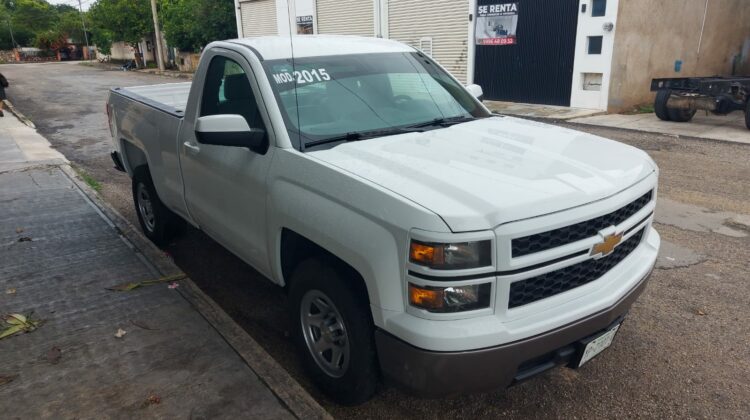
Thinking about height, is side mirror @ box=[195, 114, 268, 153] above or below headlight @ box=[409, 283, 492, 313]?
above

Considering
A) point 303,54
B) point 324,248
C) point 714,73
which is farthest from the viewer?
point 714,73

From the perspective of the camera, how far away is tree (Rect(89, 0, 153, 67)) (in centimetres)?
4334

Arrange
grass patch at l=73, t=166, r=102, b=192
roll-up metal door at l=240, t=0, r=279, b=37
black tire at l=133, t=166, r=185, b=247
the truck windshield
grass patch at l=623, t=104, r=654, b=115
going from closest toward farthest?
the truck windshield < black tire at l=133, t=166, r=185, b=247 < grass patch at l=73, t=166, r=102, b=192 < grass patch at l=623, t=104, r=654, b=115 < roll-up metal door at l=240, t=0, r=279, b=37

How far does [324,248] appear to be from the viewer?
281 cm

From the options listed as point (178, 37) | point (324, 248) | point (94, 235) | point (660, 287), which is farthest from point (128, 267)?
point (178, 37)

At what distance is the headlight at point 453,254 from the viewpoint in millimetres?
2287

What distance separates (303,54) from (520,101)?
44.5 feet

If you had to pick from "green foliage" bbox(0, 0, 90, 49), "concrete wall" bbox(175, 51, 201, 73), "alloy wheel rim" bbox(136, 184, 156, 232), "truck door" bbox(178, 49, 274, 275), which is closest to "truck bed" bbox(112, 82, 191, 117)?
"truck door" bbox(178, 49, 274, 275)

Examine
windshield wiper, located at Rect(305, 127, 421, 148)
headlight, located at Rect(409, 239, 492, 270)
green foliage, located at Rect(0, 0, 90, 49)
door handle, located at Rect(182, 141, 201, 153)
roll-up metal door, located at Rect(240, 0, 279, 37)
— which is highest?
green foliage, located at Rect(0, 0, 90, 49)

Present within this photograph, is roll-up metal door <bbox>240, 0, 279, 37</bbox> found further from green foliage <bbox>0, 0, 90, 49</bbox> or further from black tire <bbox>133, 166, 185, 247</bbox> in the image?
green foliage <bbox>0, 0, 90, 49</bbox>

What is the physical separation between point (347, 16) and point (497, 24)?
784 centimetres

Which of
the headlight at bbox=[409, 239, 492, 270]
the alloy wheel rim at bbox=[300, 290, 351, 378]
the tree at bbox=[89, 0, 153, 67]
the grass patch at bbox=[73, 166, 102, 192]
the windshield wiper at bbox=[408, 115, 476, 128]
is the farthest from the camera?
the tree at bbox=[89, 0, 153, 67]

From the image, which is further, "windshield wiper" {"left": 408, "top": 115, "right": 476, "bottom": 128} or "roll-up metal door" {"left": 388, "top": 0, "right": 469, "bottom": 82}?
"roll-up metal door" {"left": 388, "top": 0, "right": 469, "bottom": 82}

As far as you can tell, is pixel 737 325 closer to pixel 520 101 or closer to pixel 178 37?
pixel 520 101
